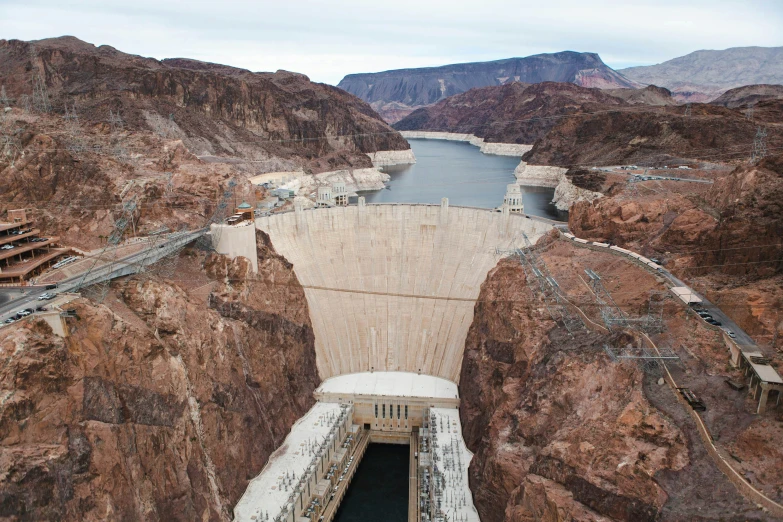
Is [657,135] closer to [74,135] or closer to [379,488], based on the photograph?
[379,488]

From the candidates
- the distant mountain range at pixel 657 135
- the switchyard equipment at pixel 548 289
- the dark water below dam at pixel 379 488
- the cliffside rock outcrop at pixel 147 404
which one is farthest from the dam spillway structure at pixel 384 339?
the distant mountain range at pixel 657 135

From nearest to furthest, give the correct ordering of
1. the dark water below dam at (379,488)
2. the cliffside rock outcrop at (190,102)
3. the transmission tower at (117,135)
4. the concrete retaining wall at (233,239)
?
the dark water below dam at (379,488)
the concrete retaining wall at (233,239)
the transmission tower at (117,135)
the cliffside rock outcrop at (190,102)

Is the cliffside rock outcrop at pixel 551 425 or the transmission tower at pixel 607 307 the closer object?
the cliffside rock outcrop at pixel 551 425

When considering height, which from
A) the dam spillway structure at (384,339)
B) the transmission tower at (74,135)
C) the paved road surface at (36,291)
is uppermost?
the transmission tower at (74,135)

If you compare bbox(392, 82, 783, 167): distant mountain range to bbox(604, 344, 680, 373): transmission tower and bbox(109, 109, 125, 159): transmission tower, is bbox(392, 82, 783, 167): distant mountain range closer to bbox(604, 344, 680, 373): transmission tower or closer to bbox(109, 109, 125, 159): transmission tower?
bbox(604, 344, 680, 373): transmission tower

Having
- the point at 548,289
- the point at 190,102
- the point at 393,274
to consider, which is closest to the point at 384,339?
the point at 393,274

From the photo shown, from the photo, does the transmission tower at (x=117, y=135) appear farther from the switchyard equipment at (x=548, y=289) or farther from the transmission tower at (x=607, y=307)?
the transmission tower at (x=607, y=307)

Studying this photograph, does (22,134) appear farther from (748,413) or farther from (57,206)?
(748,413)

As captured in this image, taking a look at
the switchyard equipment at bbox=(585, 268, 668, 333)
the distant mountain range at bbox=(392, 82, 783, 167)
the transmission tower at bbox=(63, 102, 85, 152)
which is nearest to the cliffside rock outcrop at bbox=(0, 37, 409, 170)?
the transmission tower at bbox=(63, 102, 85, 152)
